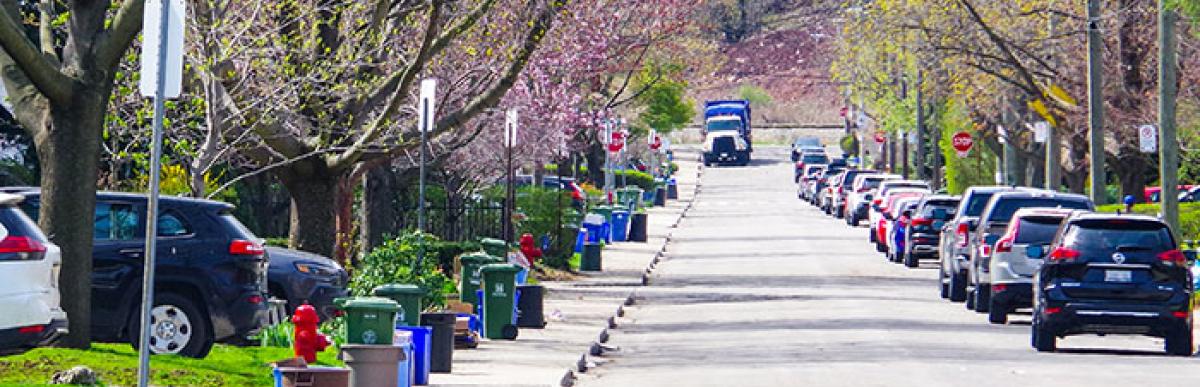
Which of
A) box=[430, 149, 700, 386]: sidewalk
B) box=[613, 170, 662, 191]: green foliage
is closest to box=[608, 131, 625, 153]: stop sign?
box=[430, 149, 700, 386]: sidewalk

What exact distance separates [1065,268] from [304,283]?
25.4ft

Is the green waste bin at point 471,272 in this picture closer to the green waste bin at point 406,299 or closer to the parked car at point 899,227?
the green waste bin at point 406,299

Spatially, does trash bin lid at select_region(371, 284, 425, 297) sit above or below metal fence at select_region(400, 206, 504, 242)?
below

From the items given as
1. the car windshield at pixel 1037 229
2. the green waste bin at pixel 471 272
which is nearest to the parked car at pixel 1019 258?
the car windshield at pixel 1037 229

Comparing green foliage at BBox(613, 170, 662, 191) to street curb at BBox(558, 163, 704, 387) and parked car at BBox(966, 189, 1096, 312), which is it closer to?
street curb at BBox(558, 163, 704, 387)

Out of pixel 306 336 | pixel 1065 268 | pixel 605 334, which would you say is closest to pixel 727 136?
pixel 605 334

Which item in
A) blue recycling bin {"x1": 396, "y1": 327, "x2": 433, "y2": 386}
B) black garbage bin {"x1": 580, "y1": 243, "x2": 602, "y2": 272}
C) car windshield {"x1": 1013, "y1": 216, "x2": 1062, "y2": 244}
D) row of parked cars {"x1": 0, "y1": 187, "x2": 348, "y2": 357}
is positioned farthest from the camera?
black garbage bin {"x1": 580, "y1": 243, "x2": 602, "y2": 272}

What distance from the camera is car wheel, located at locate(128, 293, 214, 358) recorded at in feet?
64.2

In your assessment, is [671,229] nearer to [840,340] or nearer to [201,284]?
[840,340]

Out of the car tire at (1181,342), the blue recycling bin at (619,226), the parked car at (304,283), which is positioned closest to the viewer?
the parked car at (304,283)

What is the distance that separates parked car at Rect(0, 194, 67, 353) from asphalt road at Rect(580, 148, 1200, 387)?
5.56 meters

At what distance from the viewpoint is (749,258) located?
4684cm

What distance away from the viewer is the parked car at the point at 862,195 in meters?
65.1

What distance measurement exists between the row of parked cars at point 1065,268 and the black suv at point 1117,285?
0.01 metres
